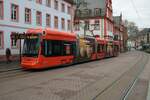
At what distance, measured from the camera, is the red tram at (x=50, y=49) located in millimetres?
22766

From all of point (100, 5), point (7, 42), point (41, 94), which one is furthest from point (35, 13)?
point (100, 5)

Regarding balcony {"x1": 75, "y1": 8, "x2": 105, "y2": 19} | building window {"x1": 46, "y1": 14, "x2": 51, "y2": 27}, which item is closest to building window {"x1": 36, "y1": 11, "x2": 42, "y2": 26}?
building window {"x1": 46, "y1": 14, "x2": 51, "y2": 27}

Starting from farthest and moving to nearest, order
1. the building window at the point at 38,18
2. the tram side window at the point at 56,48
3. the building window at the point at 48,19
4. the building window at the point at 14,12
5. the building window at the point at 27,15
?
the building window at the point at 48,19
the building window at the point at 38,18
the building window at the point at 27,15
the building window at the point at 14,12
the tram side window at the point at 56,48

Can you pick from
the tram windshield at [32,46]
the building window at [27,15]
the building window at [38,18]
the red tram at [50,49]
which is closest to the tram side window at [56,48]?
the red tram at [50,49]

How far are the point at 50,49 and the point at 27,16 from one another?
46.3 ft

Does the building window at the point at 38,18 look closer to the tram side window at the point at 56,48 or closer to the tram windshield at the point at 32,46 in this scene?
the tram side window at the point at 56,48

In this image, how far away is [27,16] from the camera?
37.0 m

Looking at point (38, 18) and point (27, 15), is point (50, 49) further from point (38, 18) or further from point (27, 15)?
point (38, 18)

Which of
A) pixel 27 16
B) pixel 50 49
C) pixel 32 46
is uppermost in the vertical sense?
pixel 27 16

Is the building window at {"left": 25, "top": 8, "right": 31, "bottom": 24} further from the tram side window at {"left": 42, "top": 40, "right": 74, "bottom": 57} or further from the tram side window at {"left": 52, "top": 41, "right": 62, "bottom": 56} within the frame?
the tram side window at {"left": 52, "top": 41, "right": 62, "bottom": 56}

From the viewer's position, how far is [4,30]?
3225 cm

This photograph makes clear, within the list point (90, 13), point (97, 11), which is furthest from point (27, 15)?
point (90, 13)

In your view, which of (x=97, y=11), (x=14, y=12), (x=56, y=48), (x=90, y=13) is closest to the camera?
(x=56, y=48)

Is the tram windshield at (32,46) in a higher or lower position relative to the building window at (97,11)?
lower
